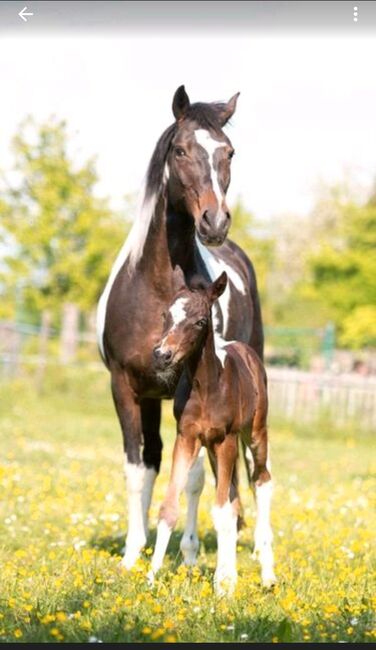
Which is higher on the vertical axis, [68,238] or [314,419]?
[68,238]

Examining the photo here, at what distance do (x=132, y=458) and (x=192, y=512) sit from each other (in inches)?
23.7

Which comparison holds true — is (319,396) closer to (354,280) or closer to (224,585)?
(354,280)

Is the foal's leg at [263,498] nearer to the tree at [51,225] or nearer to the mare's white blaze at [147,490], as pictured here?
the mare's white blaze at [147,490]

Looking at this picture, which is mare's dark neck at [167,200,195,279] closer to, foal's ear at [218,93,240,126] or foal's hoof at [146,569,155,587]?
foal's ear at [218,93,240,126]

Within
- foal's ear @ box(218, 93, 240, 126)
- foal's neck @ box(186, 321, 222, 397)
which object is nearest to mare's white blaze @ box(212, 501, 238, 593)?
foal's neck @ box(186, 321, 222, 397)

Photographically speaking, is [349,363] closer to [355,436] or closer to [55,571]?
[355,436]

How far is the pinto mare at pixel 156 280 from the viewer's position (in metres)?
6.88

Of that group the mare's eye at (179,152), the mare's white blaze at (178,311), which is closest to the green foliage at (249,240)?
the mare's eye at (179,152)

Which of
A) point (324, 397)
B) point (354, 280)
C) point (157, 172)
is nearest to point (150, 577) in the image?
point (157, 172)

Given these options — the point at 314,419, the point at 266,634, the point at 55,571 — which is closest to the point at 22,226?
the point at 314,419

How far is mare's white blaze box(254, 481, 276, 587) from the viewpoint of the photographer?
7145 millimetres

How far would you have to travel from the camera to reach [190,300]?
6.20 metres

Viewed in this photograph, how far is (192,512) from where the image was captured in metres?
7.89

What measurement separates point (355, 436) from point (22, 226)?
12009 mm
